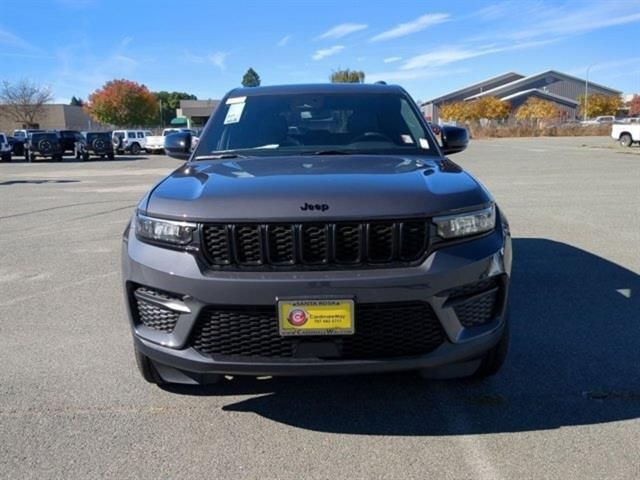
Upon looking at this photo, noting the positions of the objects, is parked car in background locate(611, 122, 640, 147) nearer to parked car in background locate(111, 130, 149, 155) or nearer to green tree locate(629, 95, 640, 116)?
parked car in background locate(111, 130, 149, 155)

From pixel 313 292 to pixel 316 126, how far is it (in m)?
1.98

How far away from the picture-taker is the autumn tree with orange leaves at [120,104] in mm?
85188

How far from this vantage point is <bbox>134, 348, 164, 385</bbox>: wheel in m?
3.24

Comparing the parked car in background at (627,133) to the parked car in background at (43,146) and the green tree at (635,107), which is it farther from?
the green tree at (635,107)

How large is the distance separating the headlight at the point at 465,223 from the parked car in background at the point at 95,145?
114ft

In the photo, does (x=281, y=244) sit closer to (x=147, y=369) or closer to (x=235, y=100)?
(x=147, y=369)

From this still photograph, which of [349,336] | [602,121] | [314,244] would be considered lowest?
[349,336]

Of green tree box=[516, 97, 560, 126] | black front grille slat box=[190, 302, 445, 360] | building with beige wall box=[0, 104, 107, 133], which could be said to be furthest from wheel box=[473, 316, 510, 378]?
building with beige wall box=[0, 104, 107, 133]

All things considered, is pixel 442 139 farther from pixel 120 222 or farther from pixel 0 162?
pixel 0 162

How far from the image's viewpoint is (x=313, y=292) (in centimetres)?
267

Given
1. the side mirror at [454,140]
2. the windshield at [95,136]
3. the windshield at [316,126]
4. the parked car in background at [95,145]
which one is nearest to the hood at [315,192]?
the windshield at [316,126]

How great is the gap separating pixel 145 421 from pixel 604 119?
83.2 m

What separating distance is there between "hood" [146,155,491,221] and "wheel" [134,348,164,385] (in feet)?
2.72

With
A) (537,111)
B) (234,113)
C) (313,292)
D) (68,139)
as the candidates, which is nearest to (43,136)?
(68,139)
